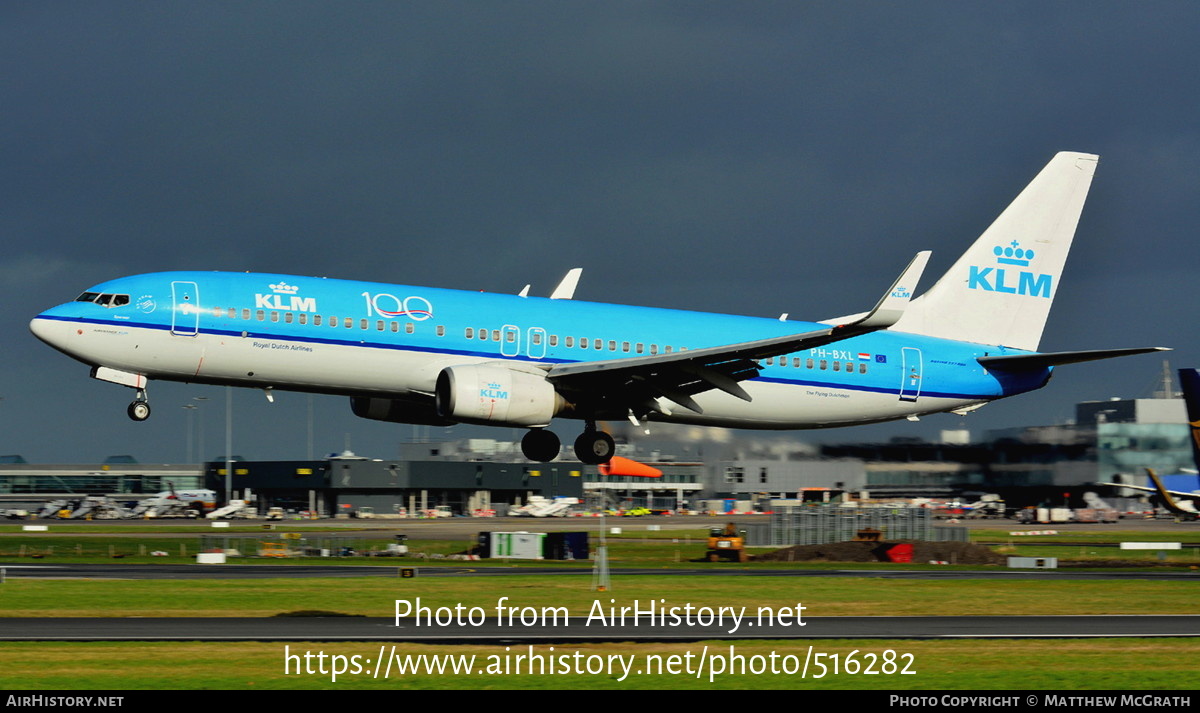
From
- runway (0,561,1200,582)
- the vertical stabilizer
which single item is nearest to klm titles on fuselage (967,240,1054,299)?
runway (0,561,1200,582)

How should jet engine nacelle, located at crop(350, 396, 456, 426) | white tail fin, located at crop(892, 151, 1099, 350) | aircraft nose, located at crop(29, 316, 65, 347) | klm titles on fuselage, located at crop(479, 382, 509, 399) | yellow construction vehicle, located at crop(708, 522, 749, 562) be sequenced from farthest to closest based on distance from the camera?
yellow construction vehicle, located at crop(708, 522, 749, 562)
white tail fin, located at crop(892, 151, 1099, 350)
jet engine nacelle, located at crop(350, 396, 456, 426)
klm titles on fuselage, located at crop(479, 382, 509, 399)
aircraft nose, located at crop(29, 316, 65, 347)

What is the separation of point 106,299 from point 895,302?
85.1 feet

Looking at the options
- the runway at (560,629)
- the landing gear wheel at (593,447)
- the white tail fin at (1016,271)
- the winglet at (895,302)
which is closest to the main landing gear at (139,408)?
the runway at (560,629)

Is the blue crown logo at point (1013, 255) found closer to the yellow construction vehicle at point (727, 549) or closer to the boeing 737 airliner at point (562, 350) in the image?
the boeing 737 airliner at point (562, 350)

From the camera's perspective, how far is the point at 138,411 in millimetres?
38406

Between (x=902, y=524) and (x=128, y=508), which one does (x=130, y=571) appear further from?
(x=128, y=508)

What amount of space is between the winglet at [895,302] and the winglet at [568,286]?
9966 mm

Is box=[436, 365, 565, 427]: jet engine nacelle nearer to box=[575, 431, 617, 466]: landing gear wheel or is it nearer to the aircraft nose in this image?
box=[575, 431, 617, 466]: landing gear wheel

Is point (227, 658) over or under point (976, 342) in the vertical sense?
under

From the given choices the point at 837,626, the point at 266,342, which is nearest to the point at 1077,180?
the point at 837,626

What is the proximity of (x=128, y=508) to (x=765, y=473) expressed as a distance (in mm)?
72515

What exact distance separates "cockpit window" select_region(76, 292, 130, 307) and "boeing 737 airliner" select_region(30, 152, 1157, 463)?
5 centimetres

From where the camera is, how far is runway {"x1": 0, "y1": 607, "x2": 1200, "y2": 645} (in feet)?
90.9
